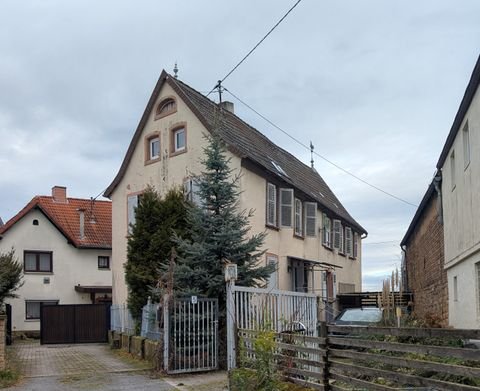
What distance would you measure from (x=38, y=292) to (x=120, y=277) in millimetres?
8891

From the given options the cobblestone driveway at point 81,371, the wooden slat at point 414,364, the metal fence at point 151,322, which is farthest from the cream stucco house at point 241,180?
the wooden slat at point 414,364

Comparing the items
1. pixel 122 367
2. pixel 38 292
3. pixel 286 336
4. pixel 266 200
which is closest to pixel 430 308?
pixel 266 200

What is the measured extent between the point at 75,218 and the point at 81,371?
70.3 ft

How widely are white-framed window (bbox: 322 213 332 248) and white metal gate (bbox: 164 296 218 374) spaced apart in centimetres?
1474

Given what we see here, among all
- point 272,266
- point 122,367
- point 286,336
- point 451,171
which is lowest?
point 122,367

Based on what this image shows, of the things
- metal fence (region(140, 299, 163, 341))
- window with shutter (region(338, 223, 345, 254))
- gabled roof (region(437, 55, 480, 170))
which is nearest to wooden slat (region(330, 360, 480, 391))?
gabled roof (region(437, 55, 480, 170))

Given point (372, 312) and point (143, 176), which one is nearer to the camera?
point (372, 312)

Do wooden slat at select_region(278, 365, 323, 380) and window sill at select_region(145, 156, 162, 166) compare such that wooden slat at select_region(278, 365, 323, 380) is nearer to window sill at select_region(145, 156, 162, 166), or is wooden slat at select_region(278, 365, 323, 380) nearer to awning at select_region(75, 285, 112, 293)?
window sill at select_region(145, 156, 162, 166)

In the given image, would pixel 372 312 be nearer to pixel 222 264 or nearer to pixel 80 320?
pixel 222 264

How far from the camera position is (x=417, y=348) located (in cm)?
677

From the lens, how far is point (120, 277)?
82.4 ft

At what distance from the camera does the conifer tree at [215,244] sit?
46.9ft

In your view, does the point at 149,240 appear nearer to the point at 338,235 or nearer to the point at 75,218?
the point at 338,235

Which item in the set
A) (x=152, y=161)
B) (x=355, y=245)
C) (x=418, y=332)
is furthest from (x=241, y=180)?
(x=355, y=245)
